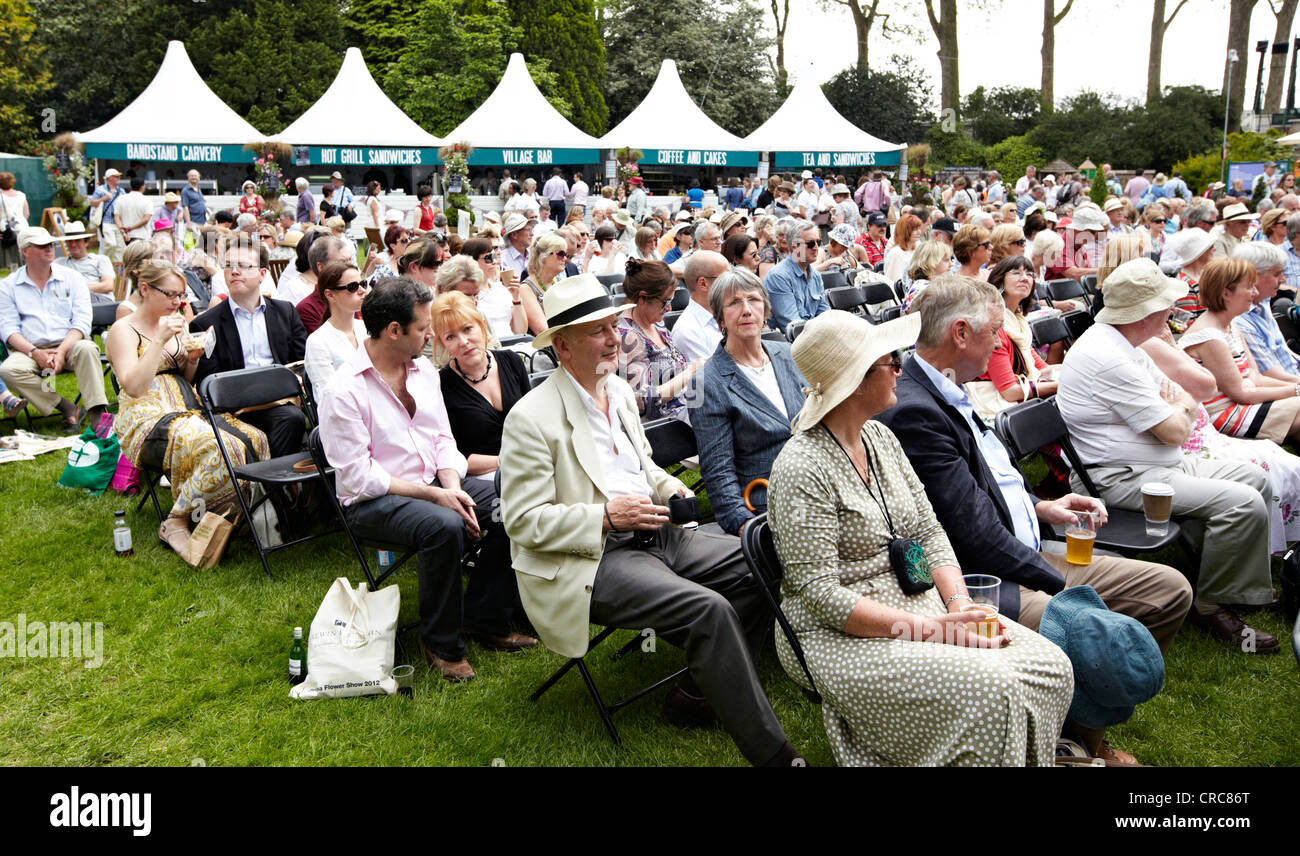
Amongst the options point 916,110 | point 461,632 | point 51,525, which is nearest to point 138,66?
point 916,110

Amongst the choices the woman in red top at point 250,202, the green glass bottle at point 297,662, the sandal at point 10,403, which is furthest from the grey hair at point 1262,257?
the woman in red top at point 250,202

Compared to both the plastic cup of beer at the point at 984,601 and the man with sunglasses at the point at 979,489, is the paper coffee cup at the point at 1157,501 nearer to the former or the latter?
the man with sunglasses at the point at 979,489

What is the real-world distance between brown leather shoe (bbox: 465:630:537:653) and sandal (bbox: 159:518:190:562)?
1815 mm

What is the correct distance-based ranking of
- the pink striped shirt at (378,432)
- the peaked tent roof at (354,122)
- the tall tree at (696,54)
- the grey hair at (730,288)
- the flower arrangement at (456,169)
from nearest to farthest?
the pink striped shirt at (378,432)
the grey hair at (730,288)
the flower arrangement at (456,169)
the peaked tent roof at (354,122)
the tall tree at (696,54)

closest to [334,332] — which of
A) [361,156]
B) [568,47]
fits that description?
[361,156]

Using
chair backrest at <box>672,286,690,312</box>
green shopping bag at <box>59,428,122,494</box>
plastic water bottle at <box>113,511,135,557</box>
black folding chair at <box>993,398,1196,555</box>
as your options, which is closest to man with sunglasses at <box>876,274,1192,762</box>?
black folding chair at <box>993,398,1196,555</box>

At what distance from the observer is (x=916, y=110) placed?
132 ft

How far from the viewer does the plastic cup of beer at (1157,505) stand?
3883 millimetres

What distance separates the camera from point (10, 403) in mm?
7258

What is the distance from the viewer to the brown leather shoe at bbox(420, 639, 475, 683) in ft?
12.6

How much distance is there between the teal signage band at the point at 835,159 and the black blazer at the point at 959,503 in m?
26.2

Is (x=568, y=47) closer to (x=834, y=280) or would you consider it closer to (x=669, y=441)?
(x=834, y=280)

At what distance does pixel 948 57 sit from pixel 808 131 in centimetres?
1189

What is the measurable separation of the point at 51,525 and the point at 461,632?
2979mm
